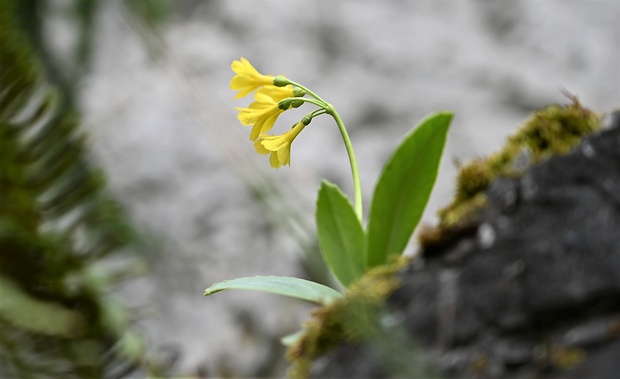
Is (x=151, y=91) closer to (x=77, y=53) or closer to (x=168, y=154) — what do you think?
(x=168, y=154)

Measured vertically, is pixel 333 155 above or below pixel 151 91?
below

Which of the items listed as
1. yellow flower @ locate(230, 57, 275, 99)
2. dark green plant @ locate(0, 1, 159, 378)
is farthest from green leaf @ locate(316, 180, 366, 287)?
dark green plant @ locate(0, 1, 159, 378)

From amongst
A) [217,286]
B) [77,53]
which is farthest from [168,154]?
[217,286]

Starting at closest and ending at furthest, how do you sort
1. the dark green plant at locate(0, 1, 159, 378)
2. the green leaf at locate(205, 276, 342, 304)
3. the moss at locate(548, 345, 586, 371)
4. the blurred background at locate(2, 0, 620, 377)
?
1. the moss at locate(548, 345, 586, 371)
2. the green leaf at locate(205, 276, 342, 304)
3. the dark green plant at locate(0, 1, 159, 378)
4. the blurred background at locate(2, 0, 620, 377)

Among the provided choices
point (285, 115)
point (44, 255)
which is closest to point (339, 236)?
point (44, 255)

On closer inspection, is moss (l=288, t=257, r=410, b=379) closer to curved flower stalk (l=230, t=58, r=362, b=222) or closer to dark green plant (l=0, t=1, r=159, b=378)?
curved flower stalk (l=230, t=58, r=362, b=222)

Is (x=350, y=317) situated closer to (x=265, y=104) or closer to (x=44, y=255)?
(x=265, y=104)
